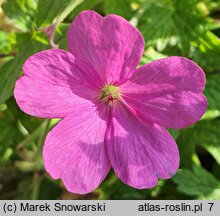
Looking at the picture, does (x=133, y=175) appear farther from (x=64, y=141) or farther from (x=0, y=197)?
(x=0, y=197)

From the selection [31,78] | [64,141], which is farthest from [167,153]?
[31,78]

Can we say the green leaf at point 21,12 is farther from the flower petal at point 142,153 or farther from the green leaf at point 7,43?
the flower petal at point 142,153

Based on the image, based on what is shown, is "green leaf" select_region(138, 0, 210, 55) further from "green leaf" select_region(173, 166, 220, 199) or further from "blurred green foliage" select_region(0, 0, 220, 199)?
"green leaf" select_region(173, 166, 220, 199)

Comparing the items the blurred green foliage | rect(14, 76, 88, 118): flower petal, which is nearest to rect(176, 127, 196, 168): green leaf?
the blurred green foliage

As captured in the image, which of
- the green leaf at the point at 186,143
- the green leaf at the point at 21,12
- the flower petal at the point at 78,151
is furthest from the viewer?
the green leaf at the point at 186,143

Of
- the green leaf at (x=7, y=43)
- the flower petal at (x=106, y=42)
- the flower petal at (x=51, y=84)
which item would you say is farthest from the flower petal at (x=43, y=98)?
the green leaf at (x=7, y=43)

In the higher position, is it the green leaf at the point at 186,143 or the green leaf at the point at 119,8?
the green leaf at the point at 119,8

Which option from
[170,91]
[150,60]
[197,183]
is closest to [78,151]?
[170,91]

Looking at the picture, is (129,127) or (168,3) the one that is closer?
(129,127)
